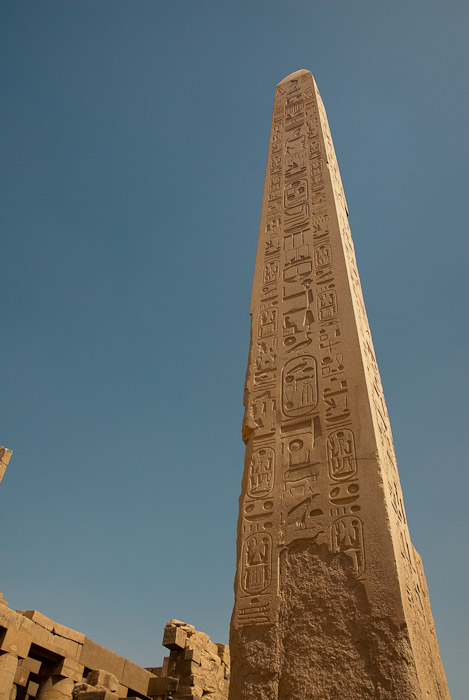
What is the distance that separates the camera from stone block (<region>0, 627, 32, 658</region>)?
20.5 ft

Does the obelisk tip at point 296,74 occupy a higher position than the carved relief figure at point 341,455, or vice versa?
the obelisk tip at point 296,74

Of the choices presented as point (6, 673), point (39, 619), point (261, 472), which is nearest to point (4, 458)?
point (39, 619)

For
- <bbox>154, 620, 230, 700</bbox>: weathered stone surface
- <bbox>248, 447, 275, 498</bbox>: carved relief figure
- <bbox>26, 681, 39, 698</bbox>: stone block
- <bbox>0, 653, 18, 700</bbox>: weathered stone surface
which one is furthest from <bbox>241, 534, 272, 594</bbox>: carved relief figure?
<bbox>26, 681, 39, 698</bbox>: stone block

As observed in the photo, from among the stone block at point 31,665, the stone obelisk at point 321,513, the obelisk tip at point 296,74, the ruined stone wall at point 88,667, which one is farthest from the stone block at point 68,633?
the obelisk tip at point 296,74

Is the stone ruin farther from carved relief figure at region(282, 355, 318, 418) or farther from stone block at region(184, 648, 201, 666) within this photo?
stone block at region(184, 648, 201, 666)

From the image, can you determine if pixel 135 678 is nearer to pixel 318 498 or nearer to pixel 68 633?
pixel 68 633

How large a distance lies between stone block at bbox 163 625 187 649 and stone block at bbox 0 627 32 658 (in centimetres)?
213

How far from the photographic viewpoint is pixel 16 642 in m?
6.36

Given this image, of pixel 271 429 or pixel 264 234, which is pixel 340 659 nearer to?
pixel 271 429

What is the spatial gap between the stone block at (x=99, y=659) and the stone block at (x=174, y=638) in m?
0.67

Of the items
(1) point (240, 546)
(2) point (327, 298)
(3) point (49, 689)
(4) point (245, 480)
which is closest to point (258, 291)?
(2) point (327, 298)

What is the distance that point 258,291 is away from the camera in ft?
16.9

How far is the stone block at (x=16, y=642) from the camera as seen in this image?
6238 mm

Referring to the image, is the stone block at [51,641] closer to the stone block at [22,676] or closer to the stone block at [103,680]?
the stone block at [103,680]
